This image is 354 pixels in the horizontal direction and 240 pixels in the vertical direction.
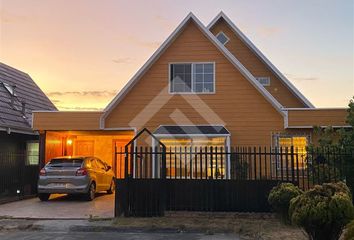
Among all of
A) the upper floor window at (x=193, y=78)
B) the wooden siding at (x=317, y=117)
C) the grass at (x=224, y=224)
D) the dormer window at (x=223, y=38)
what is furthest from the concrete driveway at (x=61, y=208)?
the dormer window at (x=223, y=38)

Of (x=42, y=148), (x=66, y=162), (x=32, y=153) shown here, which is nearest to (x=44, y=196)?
(x=66, y=162)

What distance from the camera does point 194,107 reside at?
18.8m

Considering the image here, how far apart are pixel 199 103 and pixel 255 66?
515 cm

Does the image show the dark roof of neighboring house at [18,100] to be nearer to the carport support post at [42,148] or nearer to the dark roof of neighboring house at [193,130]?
the carport support post at [42,148]

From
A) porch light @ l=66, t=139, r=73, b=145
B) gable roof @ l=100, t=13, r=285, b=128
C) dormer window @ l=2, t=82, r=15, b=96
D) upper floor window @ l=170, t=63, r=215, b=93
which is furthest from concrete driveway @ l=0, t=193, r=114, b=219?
dormer window @ l=2, t=82, r=15, b=96

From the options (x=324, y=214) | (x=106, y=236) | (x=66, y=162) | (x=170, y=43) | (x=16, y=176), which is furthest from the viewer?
(x=170, y=43)

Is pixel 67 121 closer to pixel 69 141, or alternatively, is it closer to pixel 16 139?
pixel 16 139

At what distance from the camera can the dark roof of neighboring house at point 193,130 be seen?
1831 centimetres

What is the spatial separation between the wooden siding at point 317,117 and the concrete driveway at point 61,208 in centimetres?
751

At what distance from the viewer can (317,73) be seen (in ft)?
77.7

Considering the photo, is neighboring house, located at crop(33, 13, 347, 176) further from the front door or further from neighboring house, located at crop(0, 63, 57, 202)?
the front door

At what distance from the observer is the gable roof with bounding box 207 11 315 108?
21188mm

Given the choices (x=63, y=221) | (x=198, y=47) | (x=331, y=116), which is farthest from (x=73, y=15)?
(x=331, y=116)

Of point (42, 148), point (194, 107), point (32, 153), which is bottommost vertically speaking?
point (32, 153)
